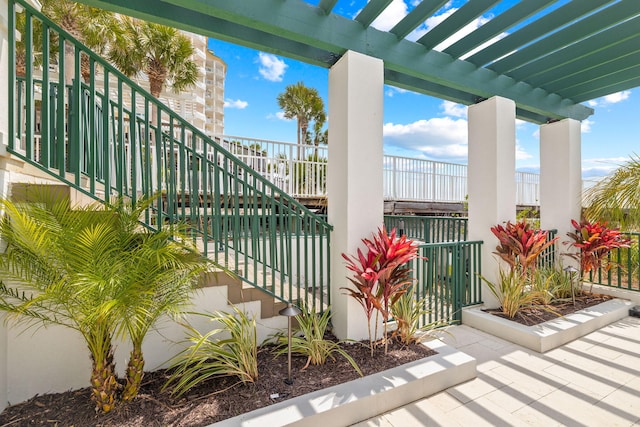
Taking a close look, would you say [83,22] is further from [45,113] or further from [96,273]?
[96,273]

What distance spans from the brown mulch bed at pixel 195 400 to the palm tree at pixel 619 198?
4361 millimetres

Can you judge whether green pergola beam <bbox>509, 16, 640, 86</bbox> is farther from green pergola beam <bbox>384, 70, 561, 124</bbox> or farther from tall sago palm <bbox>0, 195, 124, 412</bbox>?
tall sago palm <bbox>0, 195, 124, 412</bbox>

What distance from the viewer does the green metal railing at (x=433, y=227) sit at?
6.00m

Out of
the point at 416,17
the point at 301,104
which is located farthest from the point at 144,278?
the point at 301,104

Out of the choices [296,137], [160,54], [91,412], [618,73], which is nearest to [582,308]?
[618,73]

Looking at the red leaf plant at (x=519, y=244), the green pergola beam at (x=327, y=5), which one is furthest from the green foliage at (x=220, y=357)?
the red leaf plant at (x=519, y=244)

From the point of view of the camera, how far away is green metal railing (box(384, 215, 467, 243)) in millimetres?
6004

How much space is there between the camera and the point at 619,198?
4.52 metres

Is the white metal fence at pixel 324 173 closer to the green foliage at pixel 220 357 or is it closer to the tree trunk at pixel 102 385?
the green foliage at pixel 220 357

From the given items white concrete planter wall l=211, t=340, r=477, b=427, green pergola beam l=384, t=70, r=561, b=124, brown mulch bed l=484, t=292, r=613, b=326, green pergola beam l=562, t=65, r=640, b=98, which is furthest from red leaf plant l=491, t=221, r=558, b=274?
green pergola beam l=562, t=65, r=640, b=98

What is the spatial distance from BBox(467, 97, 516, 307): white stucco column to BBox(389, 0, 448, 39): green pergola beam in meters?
1.94

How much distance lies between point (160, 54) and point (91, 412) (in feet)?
31.7

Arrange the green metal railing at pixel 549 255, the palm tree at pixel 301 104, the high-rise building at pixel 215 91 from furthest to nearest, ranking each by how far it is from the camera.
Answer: the high-rise building at pixel 215 91 < the palm tree at pixel 301 104 < the green metal railing at pixel 549 255

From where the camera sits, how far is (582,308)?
4.19m
